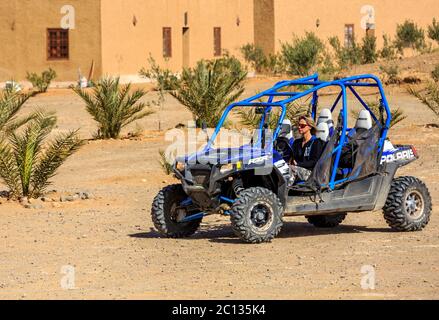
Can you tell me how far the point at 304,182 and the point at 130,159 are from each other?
8534 mm

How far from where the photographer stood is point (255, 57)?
144ft

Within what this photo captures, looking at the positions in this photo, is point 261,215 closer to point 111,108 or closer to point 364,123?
point 364,123

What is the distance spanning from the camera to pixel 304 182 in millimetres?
11781

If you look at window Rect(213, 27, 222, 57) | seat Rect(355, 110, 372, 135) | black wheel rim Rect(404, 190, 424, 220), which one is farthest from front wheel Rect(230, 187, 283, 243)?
window Rect(213, 27, 222, 57)

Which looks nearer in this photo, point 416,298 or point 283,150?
point 416,298

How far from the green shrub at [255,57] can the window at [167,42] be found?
3.96 meters

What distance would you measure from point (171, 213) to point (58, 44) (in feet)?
88.4

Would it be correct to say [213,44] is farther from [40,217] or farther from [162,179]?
[40,217]

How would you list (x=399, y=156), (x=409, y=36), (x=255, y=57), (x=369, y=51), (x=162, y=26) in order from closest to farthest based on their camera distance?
(x=399, y=156) → (x=162, y=26) → (x=369, y=51) → (x=255, y=57) → (x=409, y=36)

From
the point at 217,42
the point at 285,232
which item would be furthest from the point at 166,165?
the point at 217,42

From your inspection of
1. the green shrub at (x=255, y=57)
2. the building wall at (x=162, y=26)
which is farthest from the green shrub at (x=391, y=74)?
the green shrub at (x=255, y=57)

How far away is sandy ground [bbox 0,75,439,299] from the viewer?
919cm

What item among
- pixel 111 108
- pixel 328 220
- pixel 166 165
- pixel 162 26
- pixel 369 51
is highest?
pixel 162 26
